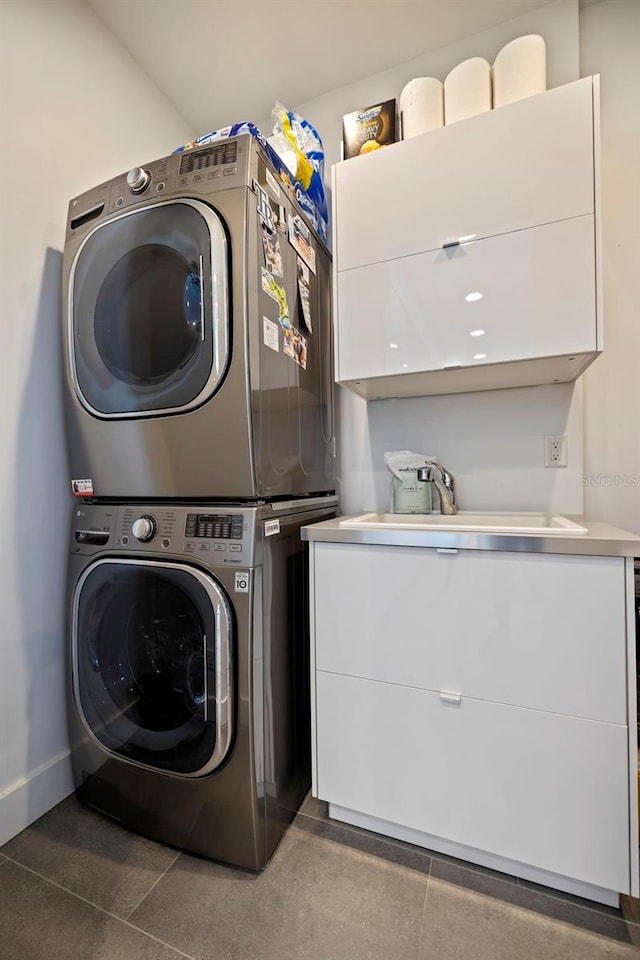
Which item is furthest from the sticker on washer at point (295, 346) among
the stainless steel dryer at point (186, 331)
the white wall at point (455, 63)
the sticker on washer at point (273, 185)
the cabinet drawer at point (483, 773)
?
the white wall at point (455, 63)

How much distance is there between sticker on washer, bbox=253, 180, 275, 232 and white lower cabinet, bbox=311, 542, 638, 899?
0.90 meters

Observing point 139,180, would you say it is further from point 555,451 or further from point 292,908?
point 292,908

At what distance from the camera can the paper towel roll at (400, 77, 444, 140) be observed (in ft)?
4.62

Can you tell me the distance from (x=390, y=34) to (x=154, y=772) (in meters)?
2.64

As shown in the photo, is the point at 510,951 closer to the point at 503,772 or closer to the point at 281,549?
the point at 503,772

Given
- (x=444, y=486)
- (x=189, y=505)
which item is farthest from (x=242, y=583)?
(x=444, y=486)

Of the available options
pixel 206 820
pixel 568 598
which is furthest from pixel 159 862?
pixel 568 598

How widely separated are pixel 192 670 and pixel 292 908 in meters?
0.58

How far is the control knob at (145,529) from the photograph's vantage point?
1112 millimetres

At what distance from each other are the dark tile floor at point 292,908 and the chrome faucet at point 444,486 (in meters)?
1.00

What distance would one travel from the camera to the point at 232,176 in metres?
1.06

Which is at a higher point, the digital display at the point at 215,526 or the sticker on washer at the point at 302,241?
the sticker on washer at the point at 302,241

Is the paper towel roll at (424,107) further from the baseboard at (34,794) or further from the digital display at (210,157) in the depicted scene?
the baseboard at (34,794)

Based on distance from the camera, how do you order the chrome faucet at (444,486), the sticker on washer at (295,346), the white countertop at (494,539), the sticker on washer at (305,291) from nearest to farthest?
the white countertop at (494,539), the sticker on washer at (295,346), the sticker on washer at (305,291), the chrome faucet at (444,486)
